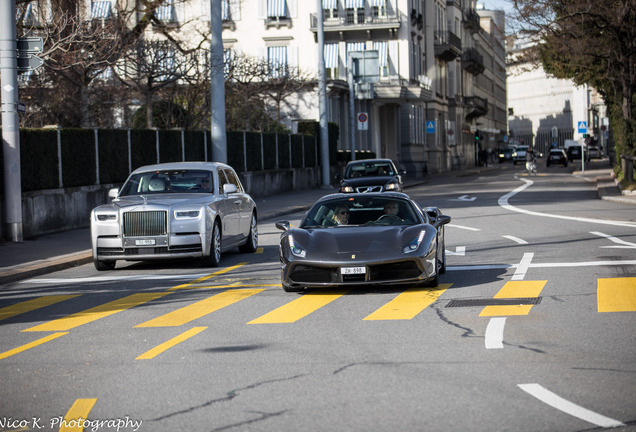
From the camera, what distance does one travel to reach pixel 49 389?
7.22 metres

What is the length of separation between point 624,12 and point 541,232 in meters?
19.7

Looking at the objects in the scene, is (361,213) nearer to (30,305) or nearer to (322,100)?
(30,305)

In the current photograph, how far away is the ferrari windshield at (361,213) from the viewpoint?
42.7ft

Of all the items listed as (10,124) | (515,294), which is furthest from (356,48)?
(515,294)

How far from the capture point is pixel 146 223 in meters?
15.7

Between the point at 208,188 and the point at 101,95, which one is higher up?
the point at 101,95

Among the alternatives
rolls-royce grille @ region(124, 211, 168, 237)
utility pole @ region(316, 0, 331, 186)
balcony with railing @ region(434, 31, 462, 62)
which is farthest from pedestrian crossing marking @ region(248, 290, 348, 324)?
balcony with railing @ region(434, 31, 462, 62)

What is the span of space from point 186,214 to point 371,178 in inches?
605

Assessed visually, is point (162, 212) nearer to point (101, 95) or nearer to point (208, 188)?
point (208, 188)

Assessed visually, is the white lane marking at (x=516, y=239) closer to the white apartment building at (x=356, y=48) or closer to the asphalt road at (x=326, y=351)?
the asphalt road at (x=326, y=351)

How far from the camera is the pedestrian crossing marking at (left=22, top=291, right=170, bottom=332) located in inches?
409

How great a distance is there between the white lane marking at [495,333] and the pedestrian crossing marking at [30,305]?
17.6 feet

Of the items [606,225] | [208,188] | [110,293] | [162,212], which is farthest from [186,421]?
[606,225]

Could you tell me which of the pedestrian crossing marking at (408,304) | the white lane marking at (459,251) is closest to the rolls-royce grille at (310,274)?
the pedestrian crossing marking at (408,304)
